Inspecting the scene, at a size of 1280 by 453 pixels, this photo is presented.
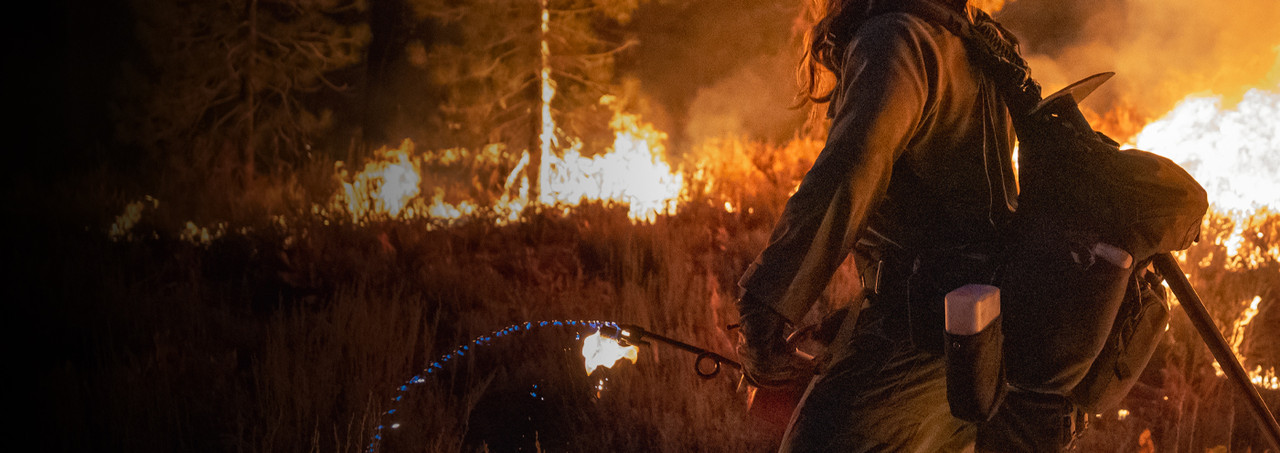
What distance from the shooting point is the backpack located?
1310mm

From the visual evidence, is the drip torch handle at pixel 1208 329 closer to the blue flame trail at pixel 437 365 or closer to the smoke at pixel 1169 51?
the blue flame trail at pixel 437 365

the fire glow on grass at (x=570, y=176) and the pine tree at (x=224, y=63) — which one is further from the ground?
the pine tree at (x=224, y=63)

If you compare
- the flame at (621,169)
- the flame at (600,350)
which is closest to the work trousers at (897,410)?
the flame at (600,350)

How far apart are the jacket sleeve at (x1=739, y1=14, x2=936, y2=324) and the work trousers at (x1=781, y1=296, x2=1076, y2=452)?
225 mm

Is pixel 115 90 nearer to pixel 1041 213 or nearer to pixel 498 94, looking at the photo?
pixel 498 94

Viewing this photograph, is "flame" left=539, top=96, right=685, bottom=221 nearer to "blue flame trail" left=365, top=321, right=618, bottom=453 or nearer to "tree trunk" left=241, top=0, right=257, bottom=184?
"tree trunk" left=241, top=0, right=257, bottom=184

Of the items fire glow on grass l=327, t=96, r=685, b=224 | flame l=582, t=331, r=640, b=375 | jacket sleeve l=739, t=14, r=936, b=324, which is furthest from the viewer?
fire glow on grass l=327, t=96, r=685, b=224

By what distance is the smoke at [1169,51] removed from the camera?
21.5ft

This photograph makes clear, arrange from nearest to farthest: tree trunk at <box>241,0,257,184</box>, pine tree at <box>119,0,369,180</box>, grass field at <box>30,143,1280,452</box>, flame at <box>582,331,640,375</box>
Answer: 1. flame at <box>582,331,640,375</box>
2. grass field at <box>30,143,1280,452</box>
3. pine tree at <box>119,0,369,180</box>
4. tree trunk at <box>241,0,257,184</box>

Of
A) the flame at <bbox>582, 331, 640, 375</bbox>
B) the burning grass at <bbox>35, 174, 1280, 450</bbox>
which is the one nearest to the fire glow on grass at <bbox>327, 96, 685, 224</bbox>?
the burning grass at <bbox>35, 174, 1280, 450</bbox>

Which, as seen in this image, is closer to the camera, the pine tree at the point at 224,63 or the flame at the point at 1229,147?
the flame at the point at 1229,147

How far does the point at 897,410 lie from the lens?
4.68 ft

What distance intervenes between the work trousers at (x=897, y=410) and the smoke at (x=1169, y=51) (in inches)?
224

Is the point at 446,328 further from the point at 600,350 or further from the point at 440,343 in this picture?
the point at 600,350
